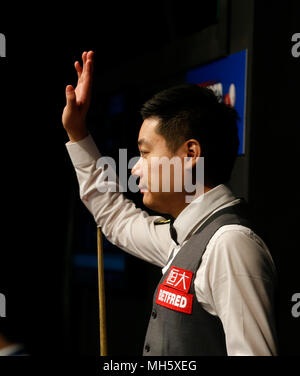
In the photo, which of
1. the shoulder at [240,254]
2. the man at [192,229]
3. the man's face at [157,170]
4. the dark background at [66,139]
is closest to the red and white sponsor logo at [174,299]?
the man at [192,229]

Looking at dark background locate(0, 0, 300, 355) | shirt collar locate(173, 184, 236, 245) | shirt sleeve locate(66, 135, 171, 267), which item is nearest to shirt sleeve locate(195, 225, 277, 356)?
shirt collar locate(173, 184, 236, 245)

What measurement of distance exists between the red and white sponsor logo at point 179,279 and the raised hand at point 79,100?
2.15ft

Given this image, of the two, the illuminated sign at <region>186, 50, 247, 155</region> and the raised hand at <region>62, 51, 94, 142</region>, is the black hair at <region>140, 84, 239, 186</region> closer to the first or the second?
the raised hand at <region>62, 51, 94, 142</region>

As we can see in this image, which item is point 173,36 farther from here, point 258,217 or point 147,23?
point 258,217

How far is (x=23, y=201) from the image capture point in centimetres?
291

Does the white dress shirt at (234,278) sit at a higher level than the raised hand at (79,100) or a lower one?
lower

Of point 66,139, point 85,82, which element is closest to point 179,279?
point 85,82

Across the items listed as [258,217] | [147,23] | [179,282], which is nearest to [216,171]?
[179,282]

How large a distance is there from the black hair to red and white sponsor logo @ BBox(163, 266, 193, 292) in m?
0.29

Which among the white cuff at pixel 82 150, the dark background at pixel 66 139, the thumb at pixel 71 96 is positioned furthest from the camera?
the dark background at pixel 66 139

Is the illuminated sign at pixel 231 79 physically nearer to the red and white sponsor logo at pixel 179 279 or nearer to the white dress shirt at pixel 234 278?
the white dress shirt at pixel 234 278

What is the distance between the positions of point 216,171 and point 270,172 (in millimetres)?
649

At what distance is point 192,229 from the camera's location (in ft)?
4.57

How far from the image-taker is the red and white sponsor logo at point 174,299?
4.08ft
